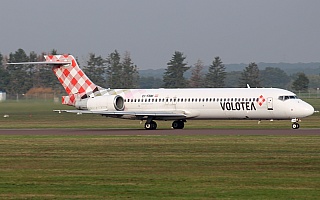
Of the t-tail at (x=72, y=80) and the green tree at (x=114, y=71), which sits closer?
the t-tail at (x=72, y=80)

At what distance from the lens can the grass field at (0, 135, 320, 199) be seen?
21484mm

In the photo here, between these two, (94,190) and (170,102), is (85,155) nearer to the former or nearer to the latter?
(94,190)

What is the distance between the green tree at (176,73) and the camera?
154m

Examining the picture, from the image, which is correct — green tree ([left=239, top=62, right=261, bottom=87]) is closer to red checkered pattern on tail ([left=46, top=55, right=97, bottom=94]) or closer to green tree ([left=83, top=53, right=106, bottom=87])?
green tree ([left=83, top=53, right=106, bottom=87])

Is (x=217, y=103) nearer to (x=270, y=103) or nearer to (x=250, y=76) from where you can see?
(x=270, y=103)

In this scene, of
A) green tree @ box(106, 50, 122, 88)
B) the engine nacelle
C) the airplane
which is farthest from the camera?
green tree @ box(106, 50, 122, 88)

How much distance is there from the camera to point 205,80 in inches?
6245

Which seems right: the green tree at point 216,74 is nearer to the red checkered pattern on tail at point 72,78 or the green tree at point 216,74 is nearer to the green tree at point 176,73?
the green tree at point 176,73

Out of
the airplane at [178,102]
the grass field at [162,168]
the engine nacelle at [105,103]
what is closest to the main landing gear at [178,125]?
the airplane at [178,102]

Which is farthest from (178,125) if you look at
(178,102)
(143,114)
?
(143,114)

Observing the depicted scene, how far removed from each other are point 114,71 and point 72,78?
103 metres

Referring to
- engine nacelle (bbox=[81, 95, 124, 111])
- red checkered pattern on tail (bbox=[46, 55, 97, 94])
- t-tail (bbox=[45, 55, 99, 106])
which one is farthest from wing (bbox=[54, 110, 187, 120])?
red checkered pattern on tail (bbox=[46, 55, 97, 94])

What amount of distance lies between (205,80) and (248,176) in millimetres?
134025

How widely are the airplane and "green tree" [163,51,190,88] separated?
9275cm
